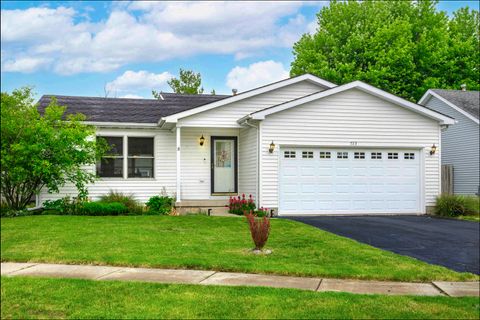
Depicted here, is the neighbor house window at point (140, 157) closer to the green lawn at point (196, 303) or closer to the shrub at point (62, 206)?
the shrub at point (62, 206)

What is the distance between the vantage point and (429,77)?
3453cm

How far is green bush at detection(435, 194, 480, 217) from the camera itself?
55.9 feet

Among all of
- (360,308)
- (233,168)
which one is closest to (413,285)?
(360,308)

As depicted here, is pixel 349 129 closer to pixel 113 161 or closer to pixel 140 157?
pixel 140 157

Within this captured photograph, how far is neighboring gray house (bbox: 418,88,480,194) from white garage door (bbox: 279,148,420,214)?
7.30 m

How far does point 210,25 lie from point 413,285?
15.0 feet

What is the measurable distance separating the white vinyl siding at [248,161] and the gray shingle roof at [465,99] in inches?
460

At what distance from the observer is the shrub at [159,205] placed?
16594 millimetres

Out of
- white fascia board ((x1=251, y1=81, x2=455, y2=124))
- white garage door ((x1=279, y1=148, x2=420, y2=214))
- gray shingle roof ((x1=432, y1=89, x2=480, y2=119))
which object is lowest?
white garage door ((x1=279, y1=148, x2=420, y2=214))

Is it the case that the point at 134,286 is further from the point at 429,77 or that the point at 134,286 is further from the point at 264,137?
the point at 429,77

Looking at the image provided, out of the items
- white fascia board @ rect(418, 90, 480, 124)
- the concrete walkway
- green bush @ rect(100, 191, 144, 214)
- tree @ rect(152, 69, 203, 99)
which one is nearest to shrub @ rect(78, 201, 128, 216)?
green bush @ rect(100, 191, 144, 214)

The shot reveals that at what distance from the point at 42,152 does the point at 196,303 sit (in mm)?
11088

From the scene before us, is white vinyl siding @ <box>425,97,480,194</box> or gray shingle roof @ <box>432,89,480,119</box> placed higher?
gray shingle roof @ <box>432,89,480,119</box>

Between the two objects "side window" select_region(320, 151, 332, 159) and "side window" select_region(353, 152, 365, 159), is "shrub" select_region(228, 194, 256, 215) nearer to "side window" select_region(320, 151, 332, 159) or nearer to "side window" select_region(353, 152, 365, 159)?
"side window" select_region(320, 151, 332, 159)
